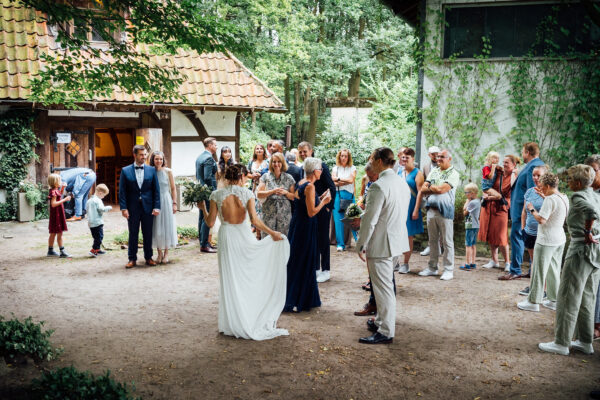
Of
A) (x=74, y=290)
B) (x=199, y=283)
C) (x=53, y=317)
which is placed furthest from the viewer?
(x=199, y=283)

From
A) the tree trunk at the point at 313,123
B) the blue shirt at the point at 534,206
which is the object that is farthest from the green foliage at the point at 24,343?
the tree trunk at the point at 313,123

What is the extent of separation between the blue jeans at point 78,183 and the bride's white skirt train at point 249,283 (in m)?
8.73

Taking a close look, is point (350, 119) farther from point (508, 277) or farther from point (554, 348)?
point (554, 348)

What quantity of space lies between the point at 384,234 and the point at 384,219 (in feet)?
0.50

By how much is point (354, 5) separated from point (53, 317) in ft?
72.7

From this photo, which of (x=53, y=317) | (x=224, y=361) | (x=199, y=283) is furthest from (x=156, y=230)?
(x=224, y=361)

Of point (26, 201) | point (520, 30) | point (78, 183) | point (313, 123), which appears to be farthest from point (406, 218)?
point (313, 123)

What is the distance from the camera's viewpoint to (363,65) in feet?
85.0

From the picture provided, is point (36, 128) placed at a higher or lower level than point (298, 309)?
higher

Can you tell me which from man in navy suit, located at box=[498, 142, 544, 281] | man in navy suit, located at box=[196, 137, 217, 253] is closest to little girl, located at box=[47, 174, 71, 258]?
man in navy suit, located at box=[196, 137, 217, 253]

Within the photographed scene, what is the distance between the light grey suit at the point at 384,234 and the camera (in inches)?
209

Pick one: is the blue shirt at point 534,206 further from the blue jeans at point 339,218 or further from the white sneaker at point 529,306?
the blue jeans at point 339,218

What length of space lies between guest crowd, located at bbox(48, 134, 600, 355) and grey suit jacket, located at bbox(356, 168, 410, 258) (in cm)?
1

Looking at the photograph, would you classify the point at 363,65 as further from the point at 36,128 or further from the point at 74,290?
the point at 74,290
